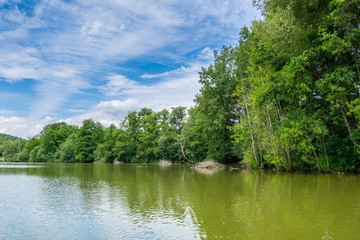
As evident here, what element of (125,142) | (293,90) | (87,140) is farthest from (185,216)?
(87,140)

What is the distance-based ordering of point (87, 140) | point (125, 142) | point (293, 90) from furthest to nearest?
point (87, 140)
point (125, 142)
point (293, 90)

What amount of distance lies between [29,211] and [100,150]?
216 feet

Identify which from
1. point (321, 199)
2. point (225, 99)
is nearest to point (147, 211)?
point (321, 199)

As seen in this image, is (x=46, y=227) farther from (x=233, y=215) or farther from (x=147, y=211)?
(x=233, y=215)

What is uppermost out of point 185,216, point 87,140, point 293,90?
point 87,140

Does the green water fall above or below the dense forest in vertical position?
below

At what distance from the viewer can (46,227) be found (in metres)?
6.66

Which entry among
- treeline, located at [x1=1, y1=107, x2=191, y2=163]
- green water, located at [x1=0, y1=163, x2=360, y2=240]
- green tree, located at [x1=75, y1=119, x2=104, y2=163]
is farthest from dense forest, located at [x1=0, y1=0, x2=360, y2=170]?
green tree, located at [x1=75, y1=119, x2=104, y2=163]

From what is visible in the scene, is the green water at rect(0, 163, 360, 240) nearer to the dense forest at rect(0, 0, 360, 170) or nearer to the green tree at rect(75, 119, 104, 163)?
the dense forest at rect(0, 0, 360, 170)

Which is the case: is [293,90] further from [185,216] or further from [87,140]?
[87,140]

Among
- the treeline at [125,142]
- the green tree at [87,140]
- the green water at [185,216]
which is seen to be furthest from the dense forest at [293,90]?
the green tree at [87,140]

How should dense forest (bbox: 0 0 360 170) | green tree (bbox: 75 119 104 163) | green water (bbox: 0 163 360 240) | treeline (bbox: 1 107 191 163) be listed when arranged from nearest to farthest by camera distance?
green water (bbox: 0 163 360 240)
dense forest (bbox: 0 0 360 170)
treeline (bbox: 1 107 191 163)
green tree (bbox: 75 119 104 163)

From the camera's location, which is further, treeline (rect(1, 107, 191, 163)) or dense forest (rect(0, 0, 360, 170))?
treeline (rect(1, 107, 191, 163))

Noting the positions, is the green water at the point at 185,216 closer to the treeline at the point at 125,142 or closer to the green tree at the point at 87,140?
the treeline at the point at 125,142
